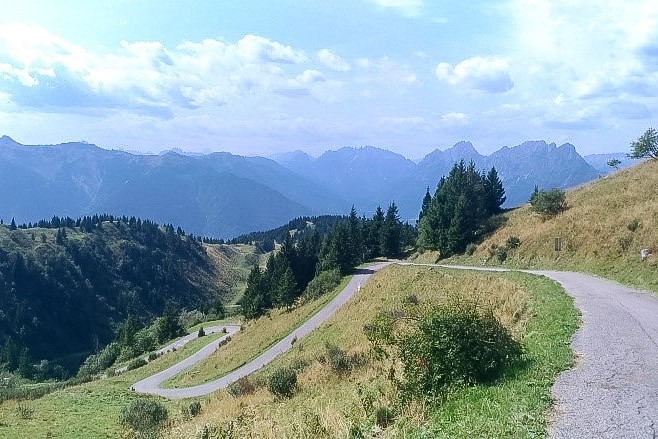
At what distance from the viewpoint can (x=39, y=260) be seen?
6555 inches

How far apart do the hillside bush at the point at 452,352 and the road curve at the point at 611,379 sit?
4.38 ft

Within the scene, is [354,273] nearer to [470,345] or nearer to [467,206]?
[467,206]

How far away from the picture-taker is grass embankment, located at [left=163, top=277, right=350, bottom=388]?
38516mm

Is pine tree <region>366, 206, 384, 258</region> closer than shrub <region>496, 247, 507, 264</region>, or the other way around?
shrub <region>496, 247, 507, 264</region>

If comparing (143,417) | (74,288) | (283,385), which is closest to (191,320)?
(74,288)

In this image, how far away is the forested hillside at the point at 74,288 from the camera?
143875mm

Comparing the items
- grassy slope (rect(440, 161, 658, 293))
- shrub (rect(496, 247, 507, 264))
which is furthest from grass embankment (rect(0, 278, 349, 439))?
grassy slope (rect(440, 161, 658, 293))

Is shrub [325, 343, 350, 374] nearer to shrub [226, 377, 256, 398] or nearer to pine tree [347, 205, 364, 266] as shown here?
shrub [226, 377, 256, 398]

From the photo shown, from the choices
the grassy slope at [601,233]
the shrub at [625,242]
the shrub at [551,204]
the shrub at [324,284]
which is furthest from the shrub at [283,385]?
the shrub at [324,284]

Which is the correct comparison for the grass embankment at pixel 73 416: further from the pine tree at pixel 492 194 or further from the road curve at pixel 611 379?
the pine tree at pixel 492 194

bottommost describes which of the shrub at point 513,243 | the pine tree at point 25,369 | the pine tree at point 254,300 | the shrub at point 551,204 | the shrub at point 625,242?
the pine tree at point 25,369

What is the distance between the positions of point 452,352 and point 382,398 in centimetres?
180

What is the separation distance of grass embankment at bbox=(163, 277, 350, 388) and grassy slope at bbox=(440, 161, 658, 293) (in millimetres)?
16534

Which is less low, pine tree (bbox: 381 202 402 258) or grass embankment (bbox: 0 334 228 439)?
pine tree (bbox: 381 202 402 258)
